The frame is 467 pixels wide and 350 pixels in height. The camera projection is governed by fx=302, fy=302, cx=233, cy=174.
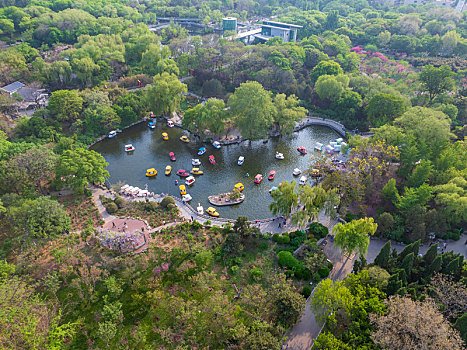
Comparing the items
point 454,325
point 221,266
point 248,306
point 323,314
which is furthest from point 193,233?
point 454,325

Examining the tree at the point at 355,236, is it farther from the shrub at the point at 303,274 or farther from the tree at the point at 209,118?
the tree at the point at 209,118

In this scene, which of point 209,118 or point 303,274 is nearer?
point 303,274

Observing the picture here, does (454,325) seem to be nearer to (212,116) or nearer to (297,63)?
(212,116)

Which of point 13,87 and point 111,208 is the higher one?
point 13,87

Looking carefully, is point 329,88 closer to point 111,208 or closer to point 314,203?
point 314,203

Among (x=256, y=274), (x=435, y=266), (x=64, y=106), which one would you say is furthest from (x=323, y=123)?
(x=64, y=106)

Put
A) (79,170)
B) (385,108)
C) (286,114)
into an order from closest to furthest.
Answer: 1. (79,170)
2. (385,108)
3. (286,114)
